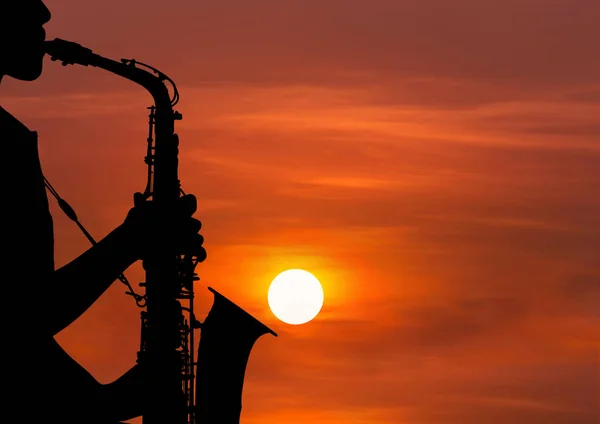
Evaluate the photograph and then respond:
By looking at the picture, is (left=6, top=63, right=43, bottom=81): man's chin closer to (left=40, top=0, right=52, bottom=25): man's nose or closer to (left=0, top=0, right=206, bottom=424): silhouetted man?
(left=0, top=0, right=206, bottom=424): silhouetted man

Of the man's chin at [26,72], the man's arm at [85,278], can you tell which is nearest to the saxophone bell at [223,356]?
the man's arm at [85,278]

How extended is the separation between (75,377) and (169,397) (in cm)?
186

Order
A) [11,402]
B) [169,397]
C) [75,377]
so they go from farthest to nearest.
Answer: [169,397] < [75,377] < [11,402]

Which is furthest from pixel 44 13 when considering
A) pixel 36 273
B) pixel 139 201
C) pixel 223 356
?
pixel 223 356

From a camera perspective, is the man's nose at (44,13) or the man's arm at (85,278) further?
the man's nose at (44,13)

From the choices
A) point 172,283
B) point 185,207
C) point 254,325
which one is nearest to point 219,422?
point 172,283

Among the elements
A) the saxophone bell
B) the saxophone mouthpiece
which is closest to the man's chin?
the saxophone mouthpiece

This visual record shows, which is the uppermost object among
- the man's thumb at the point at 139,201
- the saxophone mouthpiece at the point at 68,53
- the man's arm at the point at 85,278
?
the saxophone mouthpiece at the point at 68,53

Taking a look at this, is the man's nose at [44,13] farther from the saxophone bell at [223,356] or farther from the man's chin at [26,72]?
the saxophone bell at [223,356]

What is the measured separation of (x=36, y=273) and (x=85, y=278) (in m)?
0.21

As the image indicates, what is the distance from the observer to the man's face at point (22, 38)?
4.97 m

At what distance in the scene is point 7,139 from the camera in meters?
4.73

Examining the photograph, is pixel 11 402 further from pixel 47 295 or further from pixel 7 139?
pixel 7 139

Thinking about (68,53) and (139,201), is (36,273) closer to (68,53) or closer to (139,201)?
(139,201)
